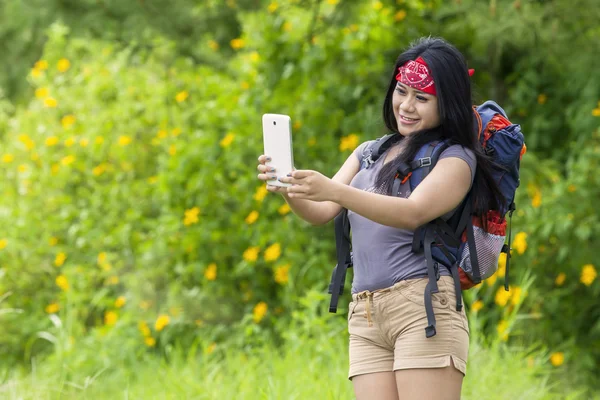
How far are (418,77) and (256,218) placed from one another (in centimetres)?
289

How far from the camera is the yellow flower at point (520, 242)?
4398mm

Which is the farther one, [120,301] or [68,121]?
[68,121]

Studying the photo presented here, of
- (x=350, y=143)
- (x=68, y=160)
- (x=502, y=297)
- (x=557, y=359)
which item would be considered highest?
(x=68, y=160)

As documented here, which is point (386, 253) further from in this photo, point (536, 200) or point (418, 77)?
point (536, 200)

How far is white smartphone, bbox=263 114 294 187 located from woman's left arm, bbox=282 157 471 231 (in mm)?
60

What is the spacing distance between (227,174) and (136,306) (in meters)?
0.99

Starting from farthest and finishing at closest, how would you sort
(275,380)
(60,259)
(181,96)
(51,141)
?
(51,141) < (181,96) < (60,259) < (275,380)

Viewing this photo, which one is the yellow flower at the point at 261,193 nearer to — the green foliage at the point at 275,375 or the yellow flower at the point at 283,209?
the yellow flower at the point at 283,209

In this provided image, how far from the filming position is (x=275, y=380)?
12.6 ft

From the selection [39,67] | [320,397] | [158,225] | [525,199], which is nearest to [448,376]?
[320,397]

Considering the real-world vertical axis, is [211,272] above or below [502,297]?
→ above

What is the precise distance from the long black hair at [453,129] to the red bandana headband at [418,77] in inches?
0.6

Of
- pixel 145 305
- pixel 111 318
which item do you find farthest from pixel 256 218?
pixel 111 318

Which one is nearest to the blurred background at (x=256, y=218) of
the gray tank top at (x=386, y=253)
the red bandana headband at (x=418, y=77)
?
the gray tank top at (x=386, y=253)
